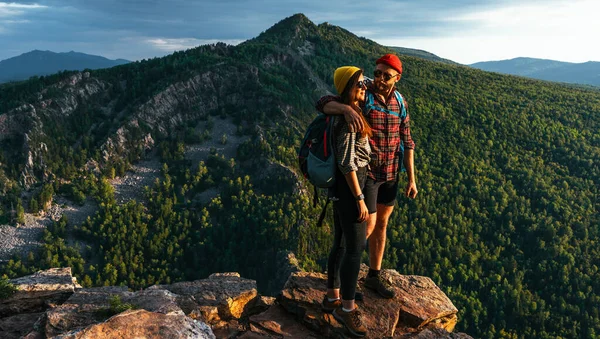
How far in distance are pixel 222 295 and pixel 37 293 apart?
433 cm

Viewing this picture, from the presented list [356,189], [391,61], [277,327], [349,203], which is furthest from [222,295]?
[391,61]

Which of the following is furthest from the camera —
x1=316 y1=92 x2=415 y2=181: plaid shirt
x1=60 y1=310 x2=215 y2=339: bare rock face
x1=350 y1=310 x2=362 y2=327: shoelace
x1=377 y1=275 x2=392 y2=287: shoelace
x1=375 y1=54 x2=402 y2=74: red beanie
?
x1=377 y1=275 x2=392 y2=287: shoelace

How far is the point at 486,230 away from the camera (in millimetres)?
88500

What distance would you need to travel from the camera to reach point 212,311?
849 centimetres

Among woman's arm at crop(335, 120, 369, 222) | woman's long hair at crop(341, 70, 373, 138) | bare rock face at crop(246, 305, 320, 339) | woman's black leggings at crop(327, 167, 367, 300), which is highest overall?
woman's long hair at crop(341, 70, 373, 138)

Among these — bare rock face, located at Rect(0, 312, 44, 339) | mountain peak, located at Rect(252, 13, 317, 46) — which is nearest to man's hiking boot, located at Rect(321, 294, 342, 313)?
bare rock face, located at Rect(0, 312, 44, 339)

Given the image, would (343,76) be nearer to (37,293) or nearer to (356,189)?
(356,189)

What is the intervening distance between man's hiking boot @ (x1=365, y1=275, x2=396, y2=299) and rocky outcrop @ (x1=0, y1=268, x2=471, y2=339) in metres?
0.15

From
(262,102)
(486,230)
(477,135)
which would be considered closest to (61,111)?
(262,102)

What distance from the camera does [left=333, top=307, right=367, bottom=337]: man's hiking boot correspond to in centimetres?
718

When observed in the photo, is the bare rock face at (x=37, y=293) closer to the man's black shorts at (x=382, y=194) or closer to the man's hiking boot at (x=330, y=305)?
the man's hiking boot at (x=330, y=305)

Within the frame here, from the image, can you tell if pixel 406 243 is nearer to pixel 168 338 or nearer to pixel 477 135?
pixel 477 135

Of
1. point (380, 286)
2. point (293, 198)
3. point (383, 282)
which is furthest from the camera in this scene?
point (293, 198)

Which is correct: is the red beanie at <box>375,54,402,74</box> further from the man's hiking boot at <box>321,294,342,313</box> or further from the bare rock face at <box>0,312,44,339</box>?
the bare rock face at <box>0,312,44,339</box>
